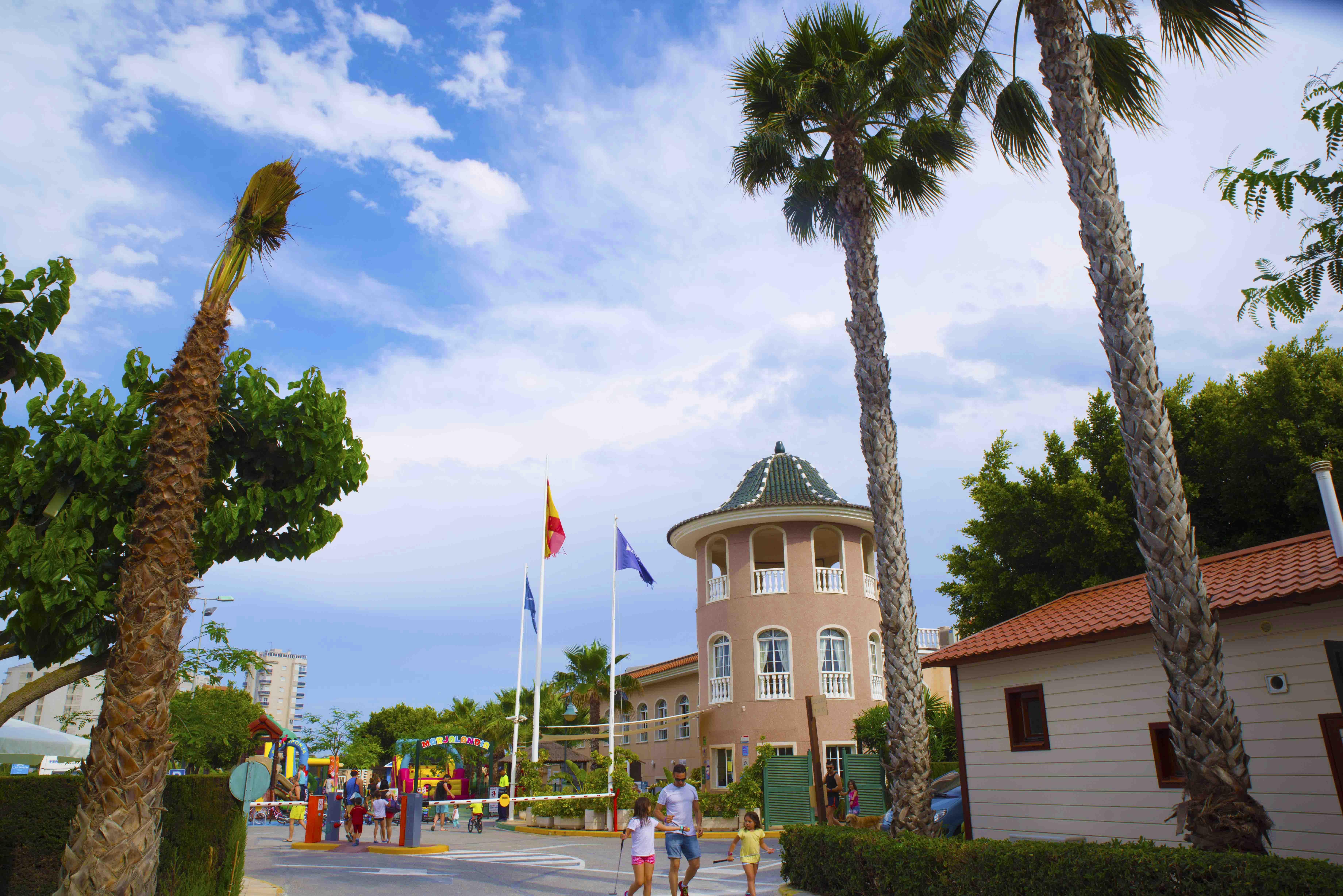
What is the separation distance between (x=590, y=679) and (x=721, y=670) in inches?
337

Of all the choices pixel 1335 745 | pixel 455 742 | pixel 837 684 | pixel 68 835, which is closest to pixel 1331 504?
pixel 1335 745

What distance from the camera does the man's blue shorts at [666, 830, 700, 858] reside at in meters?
11.1

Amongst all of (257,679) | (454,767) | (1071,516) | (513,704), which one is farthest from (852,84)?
(257,679)

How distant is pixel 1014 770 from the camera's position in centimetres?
1379

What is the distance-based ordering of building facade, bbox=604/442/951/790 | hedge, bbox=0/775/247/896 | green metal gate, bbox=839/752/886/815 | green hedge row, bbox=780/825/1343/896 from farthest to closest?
building facade, bbox=604/442/951/790
green metal gate, bbox=839/752/886/815
hedge, bbox=0/775/247/896
green hedge row, bbox=780/825/1343/896

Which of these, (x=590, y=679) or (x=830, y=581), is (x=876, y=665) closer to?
(x=830, y=581)

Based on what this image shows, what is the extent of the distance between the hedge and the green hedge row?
25.1 feet

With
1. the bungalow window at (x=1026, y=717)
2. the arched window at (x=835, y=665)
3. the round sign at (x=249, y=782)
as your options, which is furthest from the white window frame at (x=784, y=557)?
the round sign at (x=249, y=782)

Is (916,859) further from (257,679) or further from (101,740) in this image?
(257,679)

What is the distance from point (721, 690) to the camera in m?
28.8

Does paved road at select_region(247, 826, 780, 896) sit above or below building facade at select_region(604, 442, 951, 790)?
below

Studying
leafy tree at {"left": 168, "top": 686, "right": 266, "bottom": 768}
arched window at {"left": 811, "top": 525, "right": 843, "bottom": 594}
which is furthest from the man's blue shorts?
leafy tree at {"left": 168, "top": 686, "right": 266, "bottom": 768}

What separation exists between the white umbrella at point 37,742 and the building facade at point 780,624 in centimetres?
1708

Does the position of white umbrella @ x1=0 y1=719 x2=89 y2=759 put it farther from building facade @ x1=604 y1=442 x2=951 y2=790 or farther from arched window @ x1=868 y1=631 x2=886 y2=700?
arched window @ x1=868 y1=631 x2=886 y2=700
